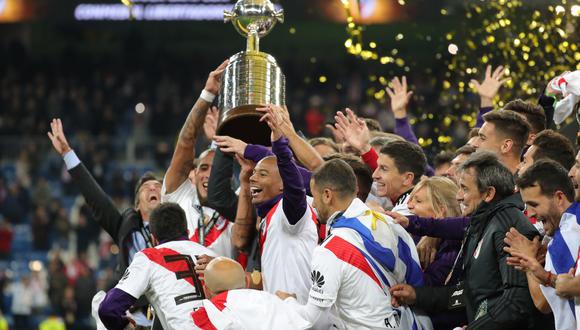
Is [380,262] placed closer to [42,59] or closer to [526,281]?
[526,281]

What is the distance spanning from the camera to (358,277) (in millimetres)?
5473

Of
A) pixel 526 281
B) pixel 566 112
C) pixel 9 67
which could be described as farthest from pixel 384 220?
pixel 9 67

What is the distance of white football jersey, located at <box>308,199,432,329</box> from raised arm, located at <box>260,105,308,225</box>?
0.38 metres

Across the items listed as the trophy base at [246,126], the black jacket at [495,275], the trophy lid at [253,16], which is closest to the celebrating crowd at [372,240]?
the black jacket at [495,275]

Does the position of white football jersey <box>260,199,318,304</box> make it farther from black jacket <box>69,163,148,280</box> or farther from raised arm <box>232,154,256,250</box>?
black jacket <box>69,163,148,280</box>

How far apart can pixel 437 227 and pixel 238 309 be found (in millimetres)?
1190

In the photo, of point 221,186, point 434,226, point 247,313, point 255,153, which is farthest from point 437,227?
point 221,186

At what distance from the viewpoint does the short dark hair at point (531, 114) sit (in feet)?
22.6

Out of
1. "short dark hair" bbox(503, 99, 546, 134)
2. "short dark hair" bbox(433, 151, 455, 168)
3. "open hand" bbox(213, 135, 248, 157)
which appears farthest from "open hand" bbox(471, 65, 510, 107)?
"open hand" bbox(213, 135, 248, 157)

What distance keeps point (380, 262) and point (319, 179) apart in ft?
1.82

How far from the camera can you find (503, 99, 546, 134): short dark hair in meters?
6.89

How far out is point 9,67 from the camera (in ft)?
86.7

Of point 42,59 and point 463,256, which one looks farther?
point 42,59

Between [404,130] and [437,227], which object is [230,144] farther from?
[404,130]
